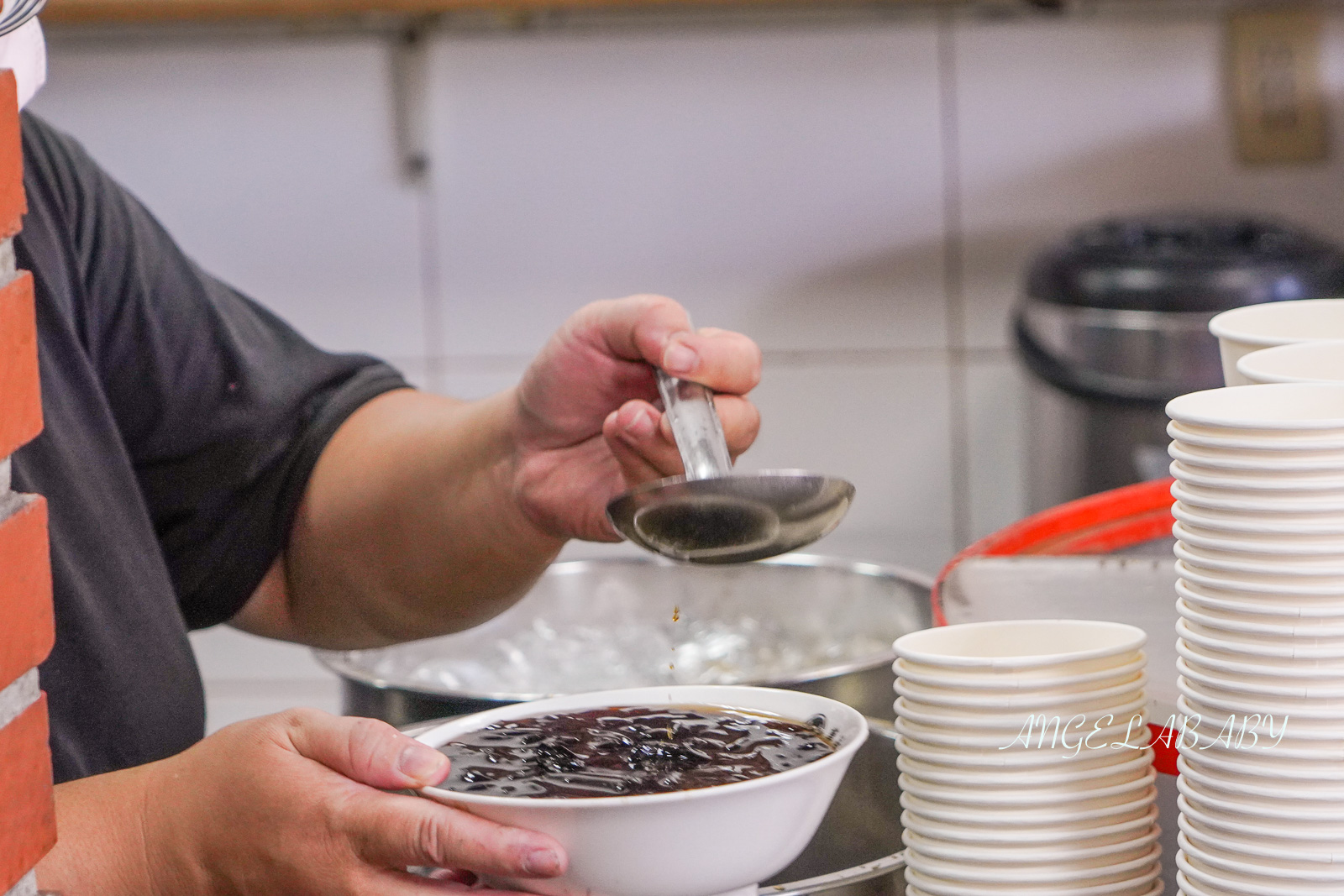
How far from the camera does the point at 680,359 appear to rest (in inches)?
38.5

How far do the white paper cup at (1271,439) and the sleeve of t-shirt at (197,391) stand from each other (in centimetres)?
87

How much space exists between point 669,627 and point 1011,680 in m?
0.73

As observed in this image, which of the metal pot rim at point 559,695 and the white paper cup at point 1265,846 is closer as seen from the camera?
the white paper cup at point 1265,846

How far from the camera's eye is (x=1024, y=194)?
234cm

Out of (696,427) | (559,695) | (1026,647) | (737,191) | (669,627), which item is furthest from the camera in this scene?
(737,191)

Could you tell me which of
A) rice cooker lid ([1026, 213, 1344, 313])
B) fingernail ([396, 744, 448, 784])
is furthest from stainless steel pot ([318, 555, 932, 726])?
rice cooker lid ([1026, 213, 1344, 313])

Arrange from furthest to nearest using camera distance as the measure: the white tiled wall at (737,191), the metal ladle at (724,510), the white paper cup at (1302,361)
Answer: the white tiled wall at (737,191) < the metal ladle at (724,510) < the white paper cup at (1302,361)

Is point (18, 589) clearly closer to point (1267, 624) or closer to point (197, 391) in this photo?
point (1267, 624)

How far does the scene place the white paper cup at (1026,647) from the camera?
0.61m

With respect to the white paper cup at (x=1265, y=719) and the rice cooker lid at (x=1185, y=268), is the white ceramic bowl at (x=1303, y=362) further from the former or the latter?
the rice cooker lid at (x=1185, y=268)

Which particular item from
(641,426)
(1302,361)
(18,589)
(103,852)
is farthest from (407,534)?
(1302,361)

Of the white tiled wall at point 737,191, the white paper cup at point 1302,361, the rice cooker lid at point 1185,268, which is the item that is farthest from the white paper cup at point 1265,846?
the white tiled wall at point 737,191

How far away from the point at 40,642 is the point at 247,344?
671mm

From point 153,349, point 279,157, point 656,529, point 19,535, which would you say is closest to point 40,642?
point 19,535
